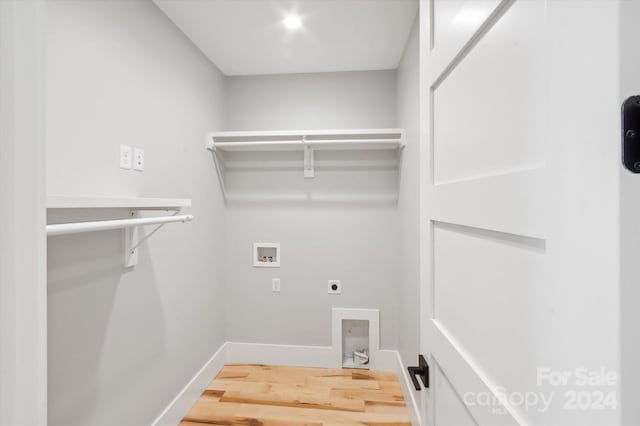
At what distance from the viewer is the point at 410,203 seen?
1.96 m

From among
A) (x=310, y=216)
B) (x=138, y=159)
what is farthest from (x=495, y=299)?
(x=310, y=216)

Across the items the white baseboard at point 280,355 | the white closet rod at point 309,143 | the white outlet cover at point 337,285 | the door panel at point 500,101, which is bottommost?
the white baseboard at point 280,355

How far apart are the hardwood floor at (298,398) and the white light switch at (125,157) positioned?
1.58 m

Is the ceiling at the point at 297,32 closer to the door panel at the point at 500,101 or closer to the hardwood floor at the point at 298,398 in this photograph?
the door panel at the point at 500,101

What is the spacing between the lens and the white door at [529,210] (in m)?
0.30

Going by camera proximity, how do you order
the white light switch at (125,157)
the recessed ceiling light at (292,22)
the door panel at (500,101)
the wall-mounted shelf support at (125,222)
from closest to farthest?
the door panel at (500,101), the wall-mounted shelf support at (125,222), the white light switch at (125,157), the recessed ceiling light at (292,22)

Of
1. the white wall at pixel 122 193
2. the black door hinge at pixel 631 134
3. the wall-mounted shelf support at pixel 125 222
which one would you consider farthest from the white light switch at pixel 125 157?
the black door hinge at pixel 631 134

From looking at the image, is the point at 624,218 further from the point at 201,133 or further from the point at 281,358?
the point at 281,358

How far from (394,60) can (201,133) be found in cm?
155

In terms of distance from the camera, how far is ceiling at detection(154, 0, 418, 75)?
1.67 meters

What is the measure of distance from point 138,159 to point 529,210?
65.0 inches

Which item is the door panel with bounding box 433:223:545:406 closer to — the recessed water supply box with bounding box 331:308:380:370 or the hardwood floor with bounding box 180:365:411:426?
the hardwood floor with bounding box 180:365:411:426

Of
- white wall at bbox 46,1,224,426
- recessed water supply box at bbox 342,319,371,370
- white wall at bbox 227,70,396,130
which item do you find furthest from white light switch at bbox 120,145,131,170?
recessed water supply box at bbox 342,319,371,370

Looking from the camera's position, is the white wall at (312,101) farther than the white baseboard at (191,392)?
Yes
